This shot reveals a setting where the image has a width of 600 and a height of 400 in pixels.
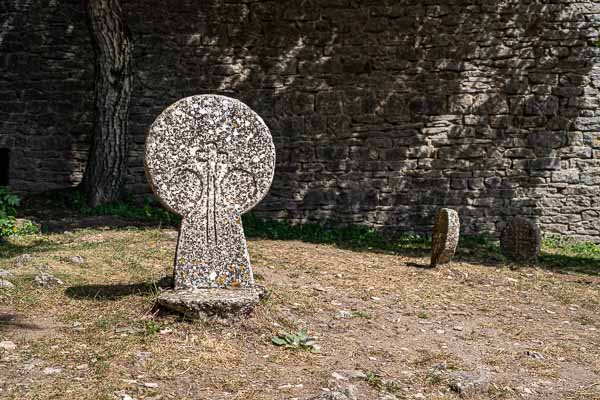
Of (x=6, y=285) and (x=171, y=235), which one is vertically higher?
(x=171, y=235)

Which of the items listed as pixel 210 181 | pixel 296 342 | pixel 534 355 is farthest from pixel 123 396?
pixel 534 355

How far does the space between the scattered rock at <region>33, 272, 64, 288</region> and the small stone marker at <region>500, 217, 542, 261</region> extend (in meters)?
5.17

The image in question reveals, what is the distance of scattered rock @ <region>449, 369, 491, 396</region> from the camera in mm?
3873

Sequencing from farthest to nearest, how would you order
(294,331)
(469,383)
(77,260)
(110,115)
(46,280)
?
1. (110,115)
2. (77,260)
3. (46,280)
4. (294,331)
5. (469,383)

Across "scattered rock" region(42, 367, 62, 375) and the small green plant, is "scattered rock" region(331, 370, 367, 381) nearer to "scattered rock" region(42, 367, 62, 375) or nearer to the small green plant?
the small green plant

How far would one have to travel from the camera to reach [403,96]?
9594mm

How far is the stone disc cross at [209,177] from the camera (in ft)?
15.0

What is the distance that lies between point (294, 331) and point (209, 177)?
3.90 ft

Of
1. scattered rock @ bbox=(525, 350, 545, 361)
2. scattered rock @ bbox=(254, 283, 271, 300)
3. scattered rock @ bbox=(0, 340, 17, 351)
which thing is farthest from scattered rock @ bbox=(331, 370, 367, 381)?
scattered rock @ bbox=(0, 340, 17, 351)

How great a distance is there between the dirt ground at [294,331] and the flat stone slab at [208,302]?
0.07 metres

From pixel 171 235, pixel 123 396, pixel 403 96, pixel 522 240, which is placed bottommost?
pixel 123 396

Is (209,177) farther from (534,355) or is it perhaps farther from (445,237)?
(445,237)

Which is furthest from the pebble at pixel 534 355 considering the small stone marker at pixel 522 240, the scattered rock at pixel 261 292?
the small stone marker at pixel 522 240

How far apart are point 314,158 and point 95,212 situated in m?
3.08
